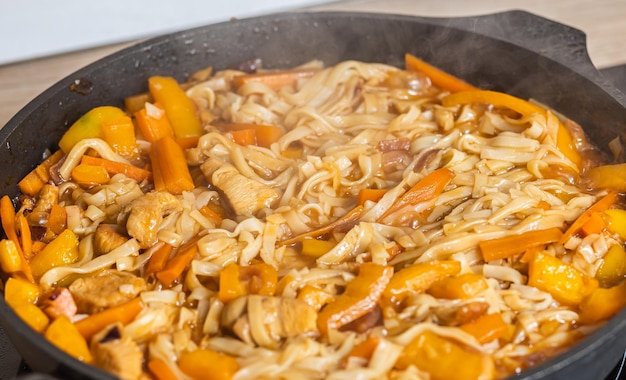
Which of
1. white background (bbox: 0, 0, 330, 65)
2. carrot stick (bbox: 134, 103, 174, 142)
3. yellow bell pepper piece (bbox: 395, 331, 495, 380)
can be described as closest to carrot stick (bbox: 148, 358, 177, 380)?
yellow bell pepper piece (bbox: 395, 331, 495, 380)

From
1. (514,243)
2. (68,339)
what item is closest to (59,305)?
(68,339)

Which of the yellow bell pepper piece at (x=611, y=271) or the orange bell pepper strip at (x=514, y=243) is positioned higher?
the orange bell pepper strip at (x=514, y=243)

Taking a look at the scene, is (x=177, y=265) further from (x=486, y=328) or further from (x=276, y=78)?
(x=276, y=78)

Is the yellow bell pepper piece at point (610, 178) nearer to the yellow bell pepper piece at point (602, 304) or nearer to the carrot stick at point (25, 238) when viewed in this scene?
the yellow bell pepper piece at point (602, 304)

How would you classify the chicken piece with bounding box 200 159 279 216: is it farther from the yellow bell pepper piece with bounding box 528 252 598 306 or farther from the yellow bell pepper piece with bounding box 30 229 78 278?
the yellow bell pepper piece with bounding box 528 252 598 306

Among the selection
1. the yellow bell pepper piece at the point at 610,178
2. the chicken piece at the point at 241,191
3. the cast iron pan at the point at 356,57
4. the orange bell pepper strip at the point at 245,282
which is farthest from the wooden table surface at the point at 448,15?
the orange bell pepper strip at the point at 245,282

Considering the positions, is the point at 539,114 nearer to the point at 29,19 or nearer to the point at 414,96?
the point at 414,96
